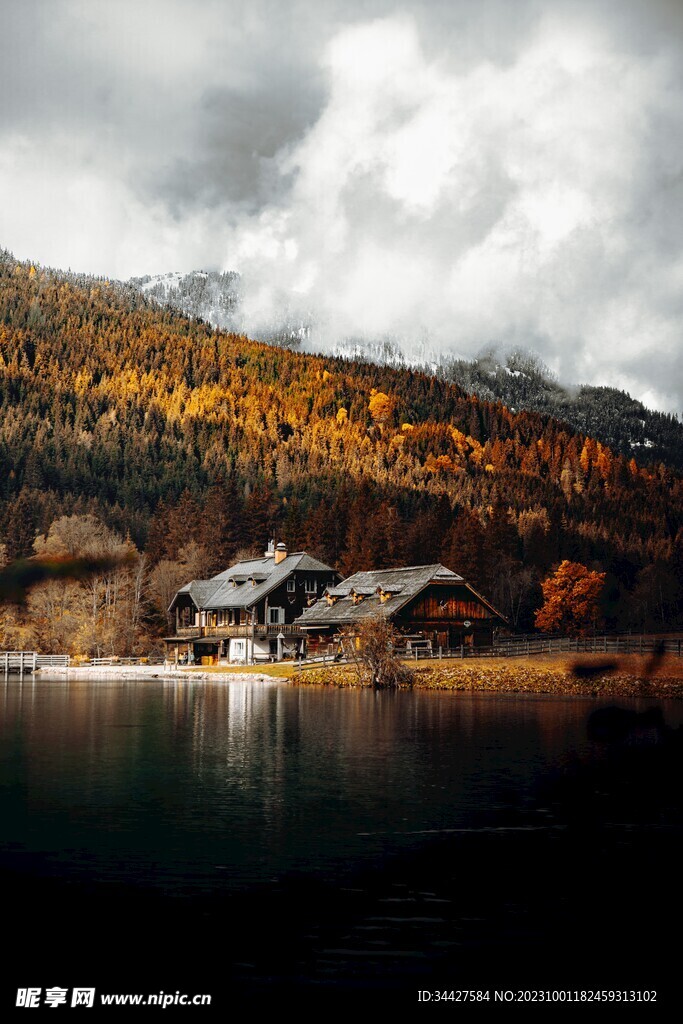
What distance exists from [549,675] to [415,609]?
23.8 metres

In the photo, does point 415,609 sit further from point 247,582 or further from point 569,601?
point 569,601

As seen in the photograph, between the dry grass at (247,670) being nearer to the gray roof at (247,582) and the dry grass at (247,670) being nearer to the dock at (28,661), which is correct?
the gray roof at (247,582)

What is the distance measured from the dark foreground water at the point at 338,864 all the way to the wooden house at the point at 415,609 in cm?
5137

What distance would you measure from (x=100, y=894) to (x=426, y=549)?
10716 cm

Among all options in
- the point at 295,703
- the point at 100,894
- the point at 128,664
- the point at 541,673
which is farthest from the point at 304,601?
the point at 100,894

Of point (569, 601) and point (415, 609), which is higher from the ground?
point (569, 601)

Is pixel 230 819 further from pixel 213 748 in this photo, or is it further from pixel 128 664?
pixel 128 664

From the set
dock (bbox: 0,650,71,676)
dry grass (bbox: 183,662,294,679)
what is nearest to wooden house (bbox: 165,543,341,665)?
dry grass (bbox: 183,662,294,679)

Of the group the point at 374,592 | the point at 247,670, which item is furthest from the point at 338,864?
the point at 374,592

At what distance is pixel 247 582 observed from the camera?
10625cm

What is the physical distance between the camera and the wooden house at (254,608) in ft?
331

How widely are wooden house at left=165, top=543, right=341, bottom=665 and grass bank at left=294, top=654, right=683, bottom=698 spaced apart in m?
21.0

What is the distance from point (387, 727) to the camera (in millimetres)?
43812

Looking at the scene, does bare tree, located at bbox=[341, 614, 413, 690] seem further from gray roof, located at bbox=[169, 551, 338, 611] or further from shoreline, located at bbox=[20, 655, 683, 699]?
gray roof, located at bbox=[169, 551, 338, 611]
